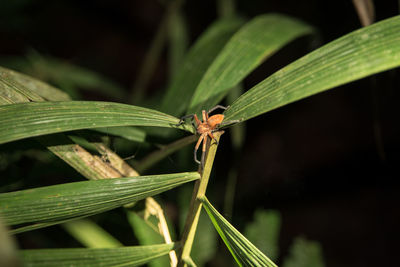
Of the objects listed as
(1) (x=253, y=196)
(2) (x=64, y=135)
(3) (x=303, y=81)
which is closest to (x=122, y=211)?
(2) (x=64, y=135)

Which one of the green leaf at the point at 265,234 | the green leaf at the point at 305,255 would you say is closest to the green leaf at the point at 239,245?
the green leaf at the point at 265,234

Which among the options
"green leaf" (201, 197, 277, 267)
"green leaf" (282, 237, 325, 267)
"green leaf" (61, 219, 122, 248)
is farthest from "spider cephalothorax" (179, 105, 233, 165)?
"green leaf" (282, 237, 325, 267)

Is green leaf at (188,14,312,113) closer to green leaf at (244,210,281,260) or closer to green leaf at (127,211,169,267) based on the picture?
green leaf at (127,211,169,267)

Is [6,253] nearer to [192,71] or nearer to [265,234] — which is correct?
[192,71]

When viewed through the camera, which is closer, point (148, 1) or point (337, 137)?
point (337, 137)

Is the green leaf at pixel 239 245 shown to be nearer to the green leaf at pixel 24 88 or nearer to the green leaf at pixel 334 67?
the green leaf at pixel 334 67

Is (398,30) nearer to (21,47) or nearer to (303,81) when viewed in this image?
(303,81)
